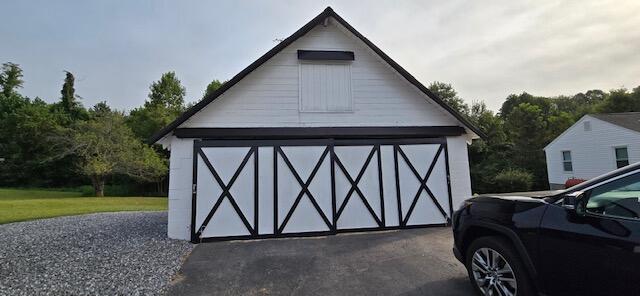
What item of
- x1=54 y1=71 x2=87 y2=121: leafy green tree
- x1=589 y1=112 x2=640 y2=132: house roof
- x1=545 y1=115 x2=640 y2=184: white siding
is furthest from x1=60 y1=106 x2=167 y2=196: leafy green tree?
x1=589 y1=112 x2=640 y2=132: house roof

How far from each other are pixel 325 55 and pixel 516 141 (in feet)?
83.8

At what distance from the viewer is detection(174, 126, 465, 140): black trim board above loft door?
7059mm

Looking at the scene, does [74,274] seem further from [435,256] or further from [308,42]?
[308,42]

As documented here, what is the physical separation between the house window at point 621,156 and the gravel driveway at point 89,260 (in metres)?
20.2

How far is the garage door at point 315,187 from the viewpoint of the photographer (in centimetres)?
674

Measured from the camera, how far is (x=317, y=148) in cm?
726

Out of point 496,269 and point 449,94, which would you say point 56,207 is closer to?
point 496,269

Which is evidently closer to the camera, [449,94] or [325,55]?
[325,55]

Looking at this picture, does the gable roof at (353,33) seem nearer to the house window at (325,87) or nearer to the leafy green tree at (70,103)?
the house window at (325,87)

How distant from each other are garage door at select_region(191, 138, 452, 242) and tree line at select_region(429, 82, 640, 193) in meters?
→ 17.2

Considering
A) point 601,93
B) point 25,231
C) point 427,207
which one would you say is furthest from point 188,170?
point 601,93

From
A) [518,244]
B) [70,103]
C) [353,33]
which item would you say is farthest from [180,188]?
[70,103]

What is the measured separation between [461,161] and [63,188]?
38.4 metres

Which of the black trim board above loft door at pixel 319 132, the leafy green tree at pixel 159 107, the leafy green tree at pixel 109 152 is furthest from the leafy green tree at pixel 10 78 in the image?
the black trim board above loft door at pixel 319 132
